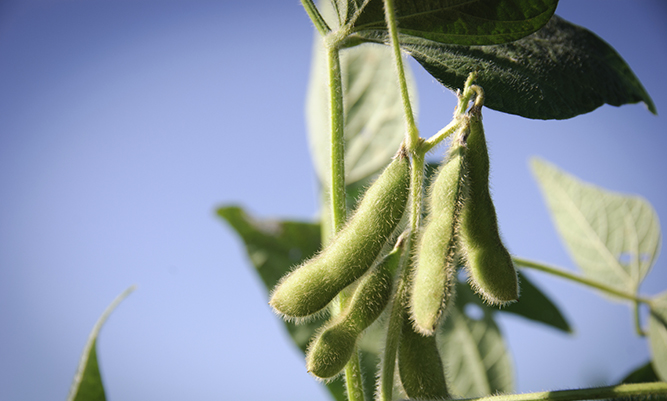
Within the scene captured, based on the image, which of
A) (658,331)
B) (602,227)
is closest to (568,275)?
(658,331)

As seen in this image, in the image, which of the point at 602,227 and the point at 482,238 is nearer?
the point at 482,238

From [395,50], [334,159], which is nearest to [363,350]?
[334,159]

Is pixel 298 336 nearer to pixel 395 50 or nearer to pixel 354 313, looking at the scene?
pixel 354 313

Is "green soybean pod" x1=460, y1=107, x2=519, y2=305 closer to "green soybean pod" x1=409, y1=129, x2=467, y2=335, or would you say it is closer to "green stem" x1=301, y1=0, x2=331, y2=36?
"green soybean pod" x1=409, y1=129, x2=467, y2=335

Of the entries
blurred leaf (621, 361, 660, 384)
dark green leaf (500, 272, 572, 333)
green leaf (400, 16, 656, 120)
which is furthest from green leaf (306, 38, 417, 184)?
blurred leaf (621, 361, 660, 384)

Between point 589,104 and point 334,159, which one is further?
point 589,104

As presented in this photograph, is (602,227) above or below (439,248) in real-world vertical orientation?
below

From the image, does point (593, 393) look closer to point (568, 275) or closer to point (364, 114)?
point (568, 275)
